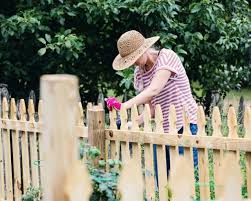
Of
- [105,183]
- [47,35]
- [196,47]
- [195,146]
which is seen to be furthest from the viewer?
[196,47]

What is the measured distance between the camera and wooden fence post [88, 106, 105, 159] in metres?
4.81

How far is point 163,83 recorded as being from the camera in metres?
4.93

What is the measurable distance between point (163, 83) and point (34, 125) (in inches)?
47.5

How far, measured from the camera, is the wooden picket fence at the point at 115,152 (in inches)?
71.6

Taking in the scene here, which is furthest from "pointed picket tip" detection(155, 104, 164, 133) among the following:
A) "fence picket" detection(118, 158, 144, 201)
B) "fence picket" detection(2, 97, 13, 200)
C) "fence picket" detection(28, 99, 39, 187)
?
"fence picket" detection(118, 158, 144, 201)

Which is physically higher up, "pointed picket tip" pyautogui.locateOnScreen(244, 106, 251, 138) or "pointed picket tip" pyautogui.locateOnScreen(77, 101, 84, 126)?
"pointed picket tip" pyautogui.locateOnScreen(77, 101, 84, 126)

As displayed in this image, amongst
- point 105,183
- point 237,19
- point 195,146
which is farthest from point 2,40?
point 105,183

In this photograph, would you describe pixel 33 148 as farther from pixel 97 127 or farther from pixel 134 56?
pixel 134 56

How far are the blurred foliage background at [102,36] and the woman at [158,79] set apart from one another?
188cm

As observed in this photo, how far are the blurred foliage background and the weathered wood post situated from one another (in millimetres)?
5276

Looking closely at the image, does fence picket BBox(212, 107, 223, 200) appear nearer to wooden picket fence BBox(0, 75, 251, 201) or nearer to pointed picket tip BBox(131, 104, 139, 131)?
wooden picket fence BBox(0, 75, 251, 201)

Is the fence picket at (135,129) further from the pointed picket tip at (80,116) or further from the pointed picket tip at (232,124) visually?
the pointed picket tip at (232,124)

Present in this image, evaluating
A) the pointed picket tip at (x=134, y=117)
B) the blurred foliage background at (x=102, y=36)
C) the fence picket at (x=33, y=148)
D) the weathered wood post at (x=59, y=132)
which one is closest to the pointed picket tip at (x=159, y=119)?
the pointed picket tip at (x=134, y=117)

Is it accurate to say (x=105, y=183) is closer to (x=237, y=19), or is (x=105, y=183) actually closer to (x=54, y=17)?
(x=54, y=17)
